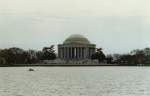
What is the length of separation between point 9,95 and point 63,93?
4.92 meters

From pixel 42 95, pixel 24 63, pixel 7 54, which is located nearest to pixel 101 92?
pixel 42 95

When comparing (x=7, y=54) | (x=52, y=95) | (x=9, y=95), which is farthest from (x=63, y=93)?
(x=7, y=54)

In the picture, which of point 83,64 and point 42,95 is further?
point 83,64

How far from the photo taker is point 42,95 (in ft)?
131

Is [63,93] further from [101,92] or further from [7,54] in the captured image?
[7,54]

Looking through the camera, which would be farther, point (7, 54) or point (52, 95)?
point (7, 54)

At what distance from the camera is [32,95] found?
39938 millimetres

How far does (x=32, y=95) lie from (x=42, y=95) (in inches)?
33.3

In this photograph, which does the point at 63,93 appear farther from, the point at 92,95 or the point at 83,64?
the point at 83,64

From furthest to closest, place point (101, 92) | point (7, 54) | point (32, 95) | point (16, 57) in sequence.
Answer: point (16, 57) → point (7, 54) → point (101, 92) → point (32, 95)

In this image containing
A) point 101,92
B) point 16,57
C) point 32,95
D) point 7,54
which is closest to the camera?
point 32,95

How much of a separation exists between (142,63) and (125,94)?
158 metres

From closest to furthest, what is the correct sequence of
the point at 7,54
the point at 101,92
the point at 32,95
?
the point at 32,95, the point at 101,92, the point at 7,54

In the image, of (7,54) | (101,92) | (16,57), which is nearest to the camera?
(101,92)
